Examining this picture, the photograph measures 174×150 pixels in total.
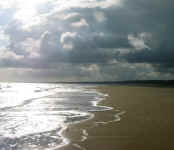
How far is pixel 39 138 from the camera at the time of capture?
41.1ft

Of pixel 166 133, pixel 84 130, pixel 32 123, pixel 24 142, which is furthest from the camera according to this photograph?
pixel 32 123

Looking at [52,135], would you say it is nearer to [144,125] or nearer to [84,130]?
[84,130]

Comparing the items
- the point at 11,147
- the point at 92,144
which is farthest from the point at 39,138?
the point at 92,144

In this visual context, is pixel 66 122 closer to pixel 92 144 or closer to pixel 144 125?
pixel 144 125

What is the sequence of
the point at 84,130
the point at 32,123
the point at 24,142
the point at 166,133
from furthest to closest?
the point at 32,123 → the point at 84,130 → the point at 166,133 → the point at 24,142

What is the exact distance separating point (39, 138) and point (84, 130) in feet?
8.42

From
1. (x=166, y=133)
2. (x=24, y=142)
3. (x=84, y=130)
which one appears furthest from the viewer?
(x=84, y=130)

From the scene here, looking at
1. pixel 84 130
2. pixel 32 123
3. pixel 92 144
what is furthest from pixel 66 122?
pixel 92 144

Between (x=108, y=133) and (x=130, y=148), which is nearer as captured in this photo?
(x=130, y=148)

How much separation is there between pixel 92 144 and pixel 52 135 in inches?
111

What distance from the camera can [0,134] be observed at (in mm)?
13469

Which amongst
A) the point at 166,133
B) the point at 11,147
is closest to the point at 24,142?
the point at 11,147

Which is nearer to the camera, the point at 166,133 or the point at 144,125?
the point at 166,133

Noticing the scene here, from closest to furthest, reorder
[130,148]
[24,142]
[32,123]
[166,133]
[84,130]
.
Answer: [130,148], [24,142], [166,133], [84,130], [32,123]
